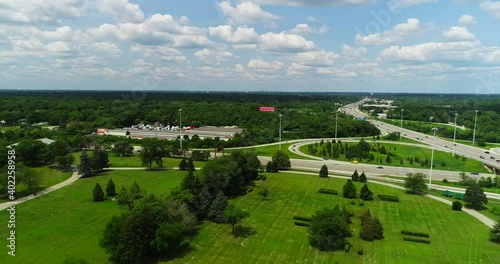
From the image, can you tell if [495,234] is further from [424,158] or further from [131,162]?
[131,162]

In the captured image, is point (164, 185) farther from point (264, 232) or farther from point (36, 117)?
point (36, 117)

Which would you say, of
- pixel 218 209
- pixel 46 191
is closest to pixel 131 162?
pixel 46 191

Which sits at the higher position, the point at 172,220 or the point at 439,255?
the point at 172,220

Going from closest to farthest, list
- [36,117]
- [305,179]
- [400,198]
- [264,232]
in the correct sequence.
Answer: [264,232] < [400,198] < [305,179] < [36,117]


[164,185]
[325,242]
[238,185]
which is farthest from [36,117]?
[325,242]

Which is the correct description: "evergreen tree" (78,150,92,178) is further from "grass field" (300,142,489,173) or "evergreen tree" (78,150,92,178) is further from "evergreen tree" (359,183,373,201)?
"grass field" (300,142,489,173)

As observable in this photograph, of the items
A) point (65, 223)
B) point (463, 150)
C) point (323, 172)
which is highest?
point (463, 150)

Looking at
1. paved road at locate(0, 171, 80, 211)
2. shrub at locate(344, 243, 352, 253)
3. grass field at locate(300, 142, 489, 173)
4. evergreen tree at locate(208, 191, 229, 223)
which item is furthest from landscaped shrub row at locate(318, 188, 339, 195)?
paved road at locate(0, 171, 80, 211)
